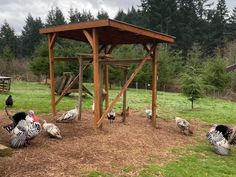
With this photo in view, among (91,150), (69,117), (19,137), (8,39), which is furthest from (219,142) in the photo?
(8,39)

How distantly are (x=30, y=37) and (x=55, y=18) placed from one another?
797 centimetres

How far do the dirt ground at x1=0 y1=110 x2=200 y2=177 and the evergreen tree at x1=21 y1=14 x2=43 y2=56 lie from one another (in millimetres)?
52679

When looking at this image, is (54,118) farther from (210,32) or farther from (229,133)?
(210,32)

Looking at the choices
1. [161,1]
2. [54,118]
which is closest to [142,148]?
[54,118]

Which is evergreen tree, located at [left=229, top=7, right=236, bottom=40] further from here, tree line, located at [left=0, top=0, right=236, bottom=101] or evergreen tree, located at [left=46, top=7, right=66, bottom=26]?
evergreen tree, located at [left=46, top=7, right=66, bottom=26]

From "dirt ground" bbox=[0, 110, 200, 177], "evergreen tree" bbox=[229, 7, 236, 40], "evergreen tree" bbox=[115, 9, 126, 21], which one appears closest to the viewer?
"dirt ground" bbox=[0, 110, 200, 177]

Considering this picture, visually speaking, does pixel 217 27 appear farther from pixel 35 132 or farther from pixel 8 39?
pixel 35 132

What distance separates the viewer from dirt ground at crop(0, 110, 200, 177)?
18.1 ft

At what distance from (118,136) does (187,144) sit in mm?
1906

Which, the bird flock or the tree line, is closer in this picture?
the bird flock

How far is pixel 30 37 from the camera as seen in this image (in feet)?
198

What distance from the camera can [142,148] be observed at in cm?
741

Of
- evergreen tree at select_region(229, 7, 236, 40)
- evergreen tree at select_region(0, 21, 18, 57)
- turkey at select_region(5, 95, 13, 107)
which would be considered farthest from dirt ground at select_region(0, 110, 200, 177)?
evergreen tree at select_region(0, 21, 18, 57)

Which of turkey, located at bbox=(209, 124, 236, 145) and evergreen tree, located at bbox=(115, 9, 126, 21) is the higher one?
evergreen tree, located at bbox=(115, 9, 126, 21)
